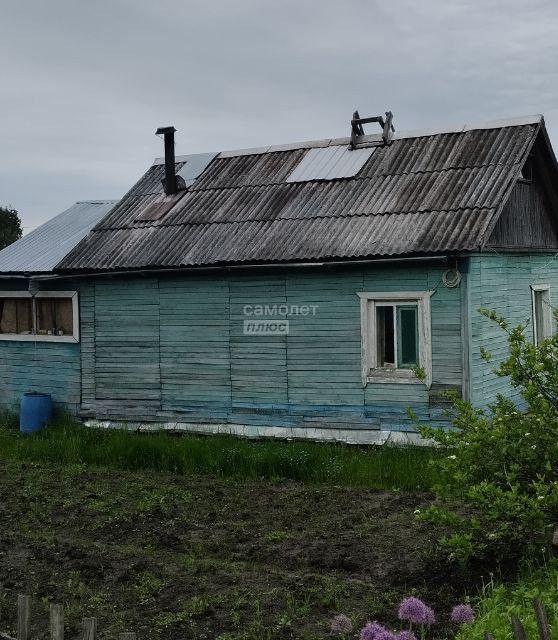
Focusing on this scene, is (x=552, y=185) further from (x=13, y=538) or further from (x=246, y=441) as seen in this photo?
(x=13, y=538)

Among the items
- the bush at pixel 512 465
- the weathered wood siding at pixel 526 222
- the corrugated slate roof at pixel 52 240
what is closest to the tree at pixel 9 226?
the corrugated slate roof at pixel 52 240

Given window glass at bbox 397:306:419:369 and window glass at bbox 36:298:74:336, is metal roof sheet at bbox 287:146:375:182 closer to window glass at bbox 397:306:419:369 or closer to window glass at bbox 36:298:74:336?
window glass at bbox 397:306:419:369

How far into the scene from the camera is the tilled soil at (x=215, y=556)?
611cm

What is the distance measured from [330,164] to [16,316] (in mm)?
6061

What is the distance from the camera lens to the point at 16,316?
15930mm

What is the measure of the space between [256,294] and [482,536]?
271 inches

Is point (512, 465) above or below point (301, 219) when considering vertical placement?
below

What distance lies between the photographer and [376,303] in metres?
12.5

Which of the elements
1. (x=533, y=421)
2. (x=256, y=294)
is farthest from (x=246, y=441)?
(x=533, y=421)

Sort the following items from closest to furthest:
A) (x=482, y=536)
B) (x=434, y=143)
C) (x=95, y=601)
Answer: (x=95, y=601), (x=482, y=536), (x=434, y=143)

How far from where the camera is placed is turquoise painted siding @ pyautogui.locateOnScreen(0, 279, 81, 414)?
14930 millimetres

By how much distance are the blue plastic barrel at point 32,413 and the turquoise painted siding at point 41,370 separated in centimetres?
52
